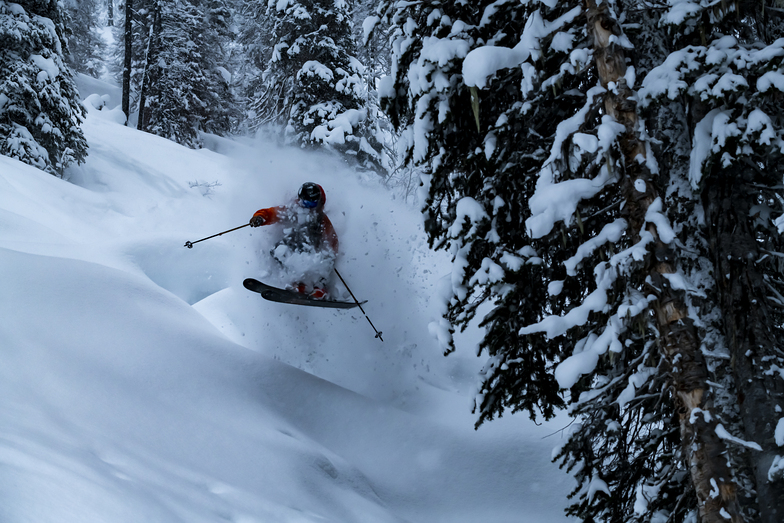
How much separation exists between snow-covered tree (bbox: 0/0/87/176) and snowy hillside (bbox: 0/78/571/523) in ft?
5.14

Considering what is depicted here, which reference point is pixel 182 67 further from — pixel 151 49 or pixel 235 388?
pixel 235 388

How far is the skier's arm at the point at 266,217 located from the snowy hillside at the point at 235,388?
21.2 inches

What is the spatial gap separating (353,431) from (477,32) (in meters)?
4.89

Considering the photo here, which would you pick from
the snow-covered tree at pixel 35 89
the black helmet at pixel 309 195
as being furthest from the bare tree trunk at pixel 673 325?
the snow-covered tree at pixel 35 89

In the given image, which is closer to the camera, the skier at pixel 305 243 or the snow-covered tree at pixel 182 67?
the skier at pixel 305 243

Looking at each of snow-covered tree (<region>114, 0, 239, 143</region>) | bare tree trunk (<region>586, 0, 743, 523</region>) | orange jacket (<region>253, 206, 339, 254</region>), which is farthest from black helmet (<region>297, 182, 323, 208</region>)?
snow-covered tree (<region>114, 0, 239, 143</region>)

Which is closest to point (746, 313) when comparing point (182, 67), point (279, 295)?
point (279, 295)

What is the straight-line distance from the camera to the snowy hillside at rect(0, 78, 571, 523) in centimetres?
364

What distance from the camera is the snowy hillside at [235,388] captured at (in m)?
3.64

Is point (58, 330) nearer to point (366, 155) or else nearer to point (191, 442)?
point (191, 442)

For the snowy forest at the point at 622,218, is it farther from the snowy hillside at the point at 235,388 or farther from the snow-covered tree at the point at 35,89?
the snow-covered tree at the point at 35,89

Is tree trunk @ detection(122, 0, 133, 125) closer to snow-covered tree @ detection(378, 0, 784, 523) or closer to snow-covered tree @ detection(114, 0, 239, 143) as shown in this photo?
snow-covered tree @ detection(114, 0, 239, 143)

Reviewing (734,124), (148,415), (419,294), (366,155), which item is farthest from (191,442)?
(366,155)

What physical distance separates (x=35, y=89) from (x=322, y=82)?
24.6ft
